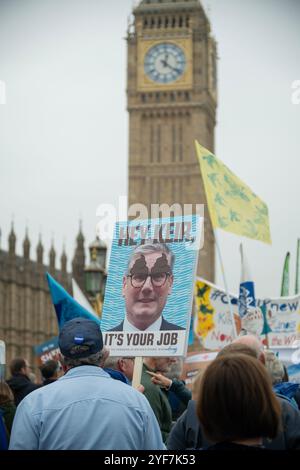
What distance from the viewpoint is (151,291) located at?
5.25m

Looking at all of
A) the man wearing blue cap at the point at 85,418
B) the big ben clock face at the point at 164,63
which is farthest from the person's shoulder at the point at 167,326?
the big ben clock face at the point at 164,63

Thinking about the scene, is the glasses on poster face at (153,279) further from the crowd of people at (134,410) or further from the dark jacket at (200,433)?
the dark jacket at (200,433)

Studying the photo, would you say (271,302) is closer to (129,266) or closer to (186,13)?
(129,266)

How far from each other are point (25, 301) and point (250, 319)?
4023 centimetres

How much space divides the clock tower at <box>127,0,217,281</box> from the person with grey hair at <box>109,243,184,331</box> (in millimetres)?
52096

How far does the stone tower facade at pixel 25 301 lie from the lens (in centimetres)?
4778

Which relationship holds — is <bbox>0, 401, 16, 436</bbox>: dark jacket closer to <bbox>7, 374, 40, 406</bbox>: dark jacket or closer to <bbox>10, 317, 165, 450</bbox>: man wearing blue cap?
<bbox>7, 374, 40, 406</bbox>: dark jacket

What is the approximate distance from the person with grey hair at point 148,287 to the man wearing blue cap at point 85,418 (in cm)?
158

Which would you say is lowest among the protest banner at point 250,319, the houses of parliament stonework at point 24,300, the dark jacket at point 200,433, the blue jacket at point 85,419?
the houses of parliament stonework at point 24,300

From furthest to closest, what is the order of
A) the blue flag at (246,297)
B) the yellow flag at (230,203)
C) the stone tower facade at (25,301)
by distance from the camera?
the stone tower facade at (25,301) < the blue flag at (246,297) < the yellow flag at (230,203)

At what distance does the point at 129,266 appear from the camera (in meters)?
5.31

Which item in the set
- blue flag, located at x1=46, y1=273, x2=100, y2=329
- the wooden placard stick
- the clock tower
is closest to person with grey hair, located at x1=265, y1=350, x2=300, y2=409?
the wooden placard stick

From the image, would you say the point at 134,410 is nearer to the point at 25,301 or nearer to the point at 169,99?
the point at 25,301
